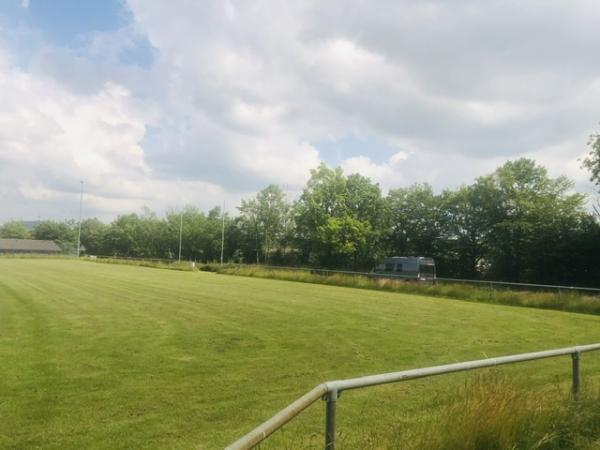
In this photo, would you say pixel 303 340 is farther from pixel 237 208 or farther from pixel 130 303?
pixel 237 208

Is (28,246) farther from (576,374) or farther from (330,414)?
(330,414)

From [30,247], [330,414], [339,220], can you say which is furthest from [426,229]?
[30,247]

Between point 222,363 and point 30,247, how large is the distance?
15342cm

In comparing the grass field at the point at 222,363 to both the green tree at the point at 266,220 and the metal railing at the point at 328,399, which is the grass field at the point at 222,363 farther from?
the green tree at the point at 266,220

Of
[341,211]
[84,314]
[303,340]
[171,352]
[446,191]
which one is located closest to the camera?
[171,352]

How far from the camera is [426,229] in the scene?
62.8m

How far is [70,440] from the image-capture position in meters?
5.61

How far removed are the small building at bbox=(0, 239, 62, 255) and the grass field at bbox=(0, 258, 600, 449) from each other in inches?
5399

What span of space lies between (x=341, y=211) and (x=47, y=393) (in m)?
65.1

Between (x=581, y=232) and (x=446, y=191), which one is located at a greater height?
(x=446, y=191)

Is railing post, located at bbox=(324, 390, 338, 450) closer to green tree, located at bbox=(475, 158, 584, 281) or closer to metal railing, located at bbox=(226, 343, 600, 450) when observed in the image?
metal railing, located at bbox=(226, 343, 600, 450)

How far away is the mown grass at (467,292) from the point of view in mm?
21797

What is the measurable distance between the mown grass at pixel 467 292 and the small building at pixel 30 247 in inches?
4868

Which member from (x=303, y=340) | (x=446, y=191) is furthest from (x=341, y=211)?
(x=303, y=340)
